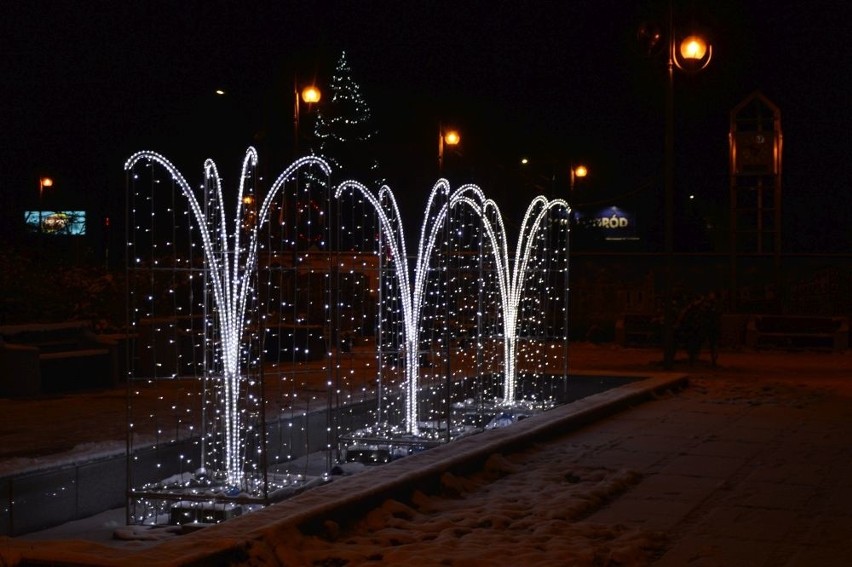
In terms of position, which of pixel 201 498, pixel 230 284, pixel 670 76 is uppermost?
pixel 670 76

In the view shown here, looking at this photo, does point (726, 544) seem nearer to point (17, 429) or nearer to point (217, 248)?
point (217, 248)

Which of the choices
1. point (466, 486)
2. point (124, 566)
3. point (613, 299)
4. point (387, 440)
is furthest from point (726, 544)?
point (613, 299)

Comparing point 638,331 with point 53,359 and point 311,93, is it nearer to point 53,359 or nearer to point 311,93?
point 311,93

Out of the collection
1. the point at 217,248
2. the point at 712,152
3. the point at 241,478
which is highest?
the point at 712,152

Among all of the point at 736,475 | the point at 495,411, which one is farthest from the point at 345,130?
the point at 736,475

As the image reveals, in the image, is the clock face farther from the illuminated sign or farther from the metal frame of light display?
the illuminated sign

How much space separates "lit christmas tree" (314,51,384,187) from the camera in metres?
44.7

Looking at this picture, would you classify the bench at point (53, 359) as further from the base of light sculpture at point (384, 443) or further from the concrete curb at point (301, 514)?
the concrete curb at point (301, 514)

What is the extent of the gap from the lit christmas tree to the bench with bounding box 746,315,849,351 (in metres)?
20.6

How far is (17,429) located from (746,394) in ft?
30.4

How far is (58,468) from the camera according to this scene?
9781 mm

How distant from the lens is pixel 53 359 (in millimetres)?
15781

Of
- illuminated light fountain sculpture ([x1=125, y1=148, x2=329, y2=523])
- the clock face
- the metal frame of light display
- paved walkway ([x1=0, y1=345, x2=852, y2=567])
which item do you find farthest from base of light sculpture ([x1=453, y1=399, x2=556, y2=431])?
the clock face

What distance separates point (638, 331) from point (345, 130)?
2240cm
